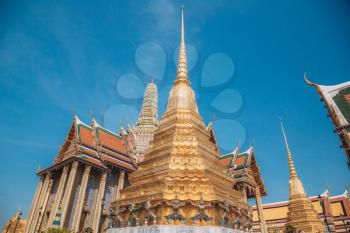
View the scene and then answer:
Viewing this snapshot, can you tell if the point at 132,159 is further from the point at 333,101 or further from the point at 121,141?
the point at 333,101

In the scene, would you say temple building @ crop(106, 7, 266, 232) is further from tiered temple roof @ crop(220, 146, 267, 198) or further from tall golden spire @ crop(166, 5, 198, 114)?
tiered temple roof @ crop(220, 146, 267, 198)

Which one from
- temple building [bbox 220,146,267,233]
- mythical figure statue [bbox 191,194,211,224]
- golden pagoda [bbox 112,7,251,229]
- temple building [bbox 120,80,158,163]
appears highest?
temple building [bbox 120,80,158,163]

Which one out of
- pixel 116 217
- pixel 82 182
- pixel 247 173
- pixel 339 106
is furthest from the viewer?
pixel 247 173

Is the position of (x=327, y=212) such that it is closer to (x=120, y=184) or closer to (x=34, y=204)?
(x=120, y=184)

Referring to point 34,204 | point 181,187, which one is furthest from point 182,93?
point 34,204

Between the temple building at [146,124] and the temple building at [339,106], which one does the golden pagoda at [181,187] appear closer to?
the temple building at [339,106]

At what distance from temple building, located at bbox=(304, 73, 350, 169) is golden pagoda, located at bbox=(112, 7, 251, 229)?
6561 millimetres

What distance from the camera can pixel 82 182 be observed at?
20219mm

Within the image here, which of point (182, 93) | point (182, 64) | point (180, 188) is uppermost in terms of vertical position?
point (182, 64)

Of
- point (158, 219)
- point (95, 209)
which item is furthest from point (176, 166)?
point (95, 209)

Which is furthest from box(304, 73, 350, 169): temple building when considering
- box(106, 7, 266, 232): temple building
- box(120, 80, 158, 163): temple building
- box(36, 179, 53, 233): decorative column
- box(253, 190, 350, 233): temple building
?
box(36, 179, 53, 233): decorative column

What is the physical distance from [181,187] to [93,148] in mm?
13971

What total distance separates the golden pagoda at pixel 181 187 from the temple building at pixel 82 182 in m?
7.95

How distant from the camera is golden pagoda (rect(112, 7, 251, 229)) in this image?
36.2 ft
